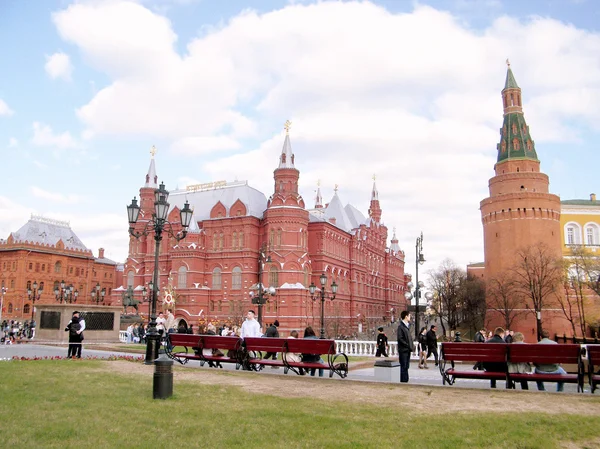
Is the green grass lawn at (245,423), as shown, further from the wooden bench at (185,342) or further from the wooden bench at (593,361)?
the wooden bench at (185,342)

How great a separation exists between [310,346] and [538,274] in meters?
48.3

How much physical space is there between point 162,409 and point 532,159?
2528 inches

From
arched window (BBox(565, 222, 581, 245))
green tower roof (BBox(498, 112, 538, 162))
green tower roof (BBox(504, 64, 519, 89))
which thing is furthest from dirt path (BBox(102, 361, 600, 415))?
arched window (BBox(565, 222, 581, 245))

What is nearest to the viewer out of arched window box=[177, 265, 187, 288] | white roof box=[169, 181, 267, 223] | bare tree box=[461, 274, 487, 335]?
arched window box=[177, 265, 187, 288]

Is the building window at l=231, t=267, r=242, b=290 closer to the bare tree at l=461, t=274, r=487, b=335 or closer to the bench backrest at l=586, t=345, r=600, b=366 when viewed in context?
the bare tree at l=461, t=274, r=487, b=335

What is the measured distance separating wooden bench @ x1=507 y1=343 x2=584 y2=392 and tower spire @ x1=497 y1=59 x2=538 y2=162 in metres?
58.1

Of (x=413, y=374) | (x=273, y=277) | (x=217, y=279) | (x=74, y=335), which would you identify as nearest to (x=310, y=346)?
(x=413, y=374)

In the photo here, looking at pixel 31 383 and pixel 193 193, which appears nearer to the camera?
pixel 31 383

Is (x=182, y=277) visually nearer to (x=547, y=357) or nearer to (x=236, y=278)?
(x=236, y=278)

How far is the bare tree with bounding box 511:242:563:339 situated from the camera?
179ft

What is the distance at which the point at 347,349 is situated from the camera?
2736 cm

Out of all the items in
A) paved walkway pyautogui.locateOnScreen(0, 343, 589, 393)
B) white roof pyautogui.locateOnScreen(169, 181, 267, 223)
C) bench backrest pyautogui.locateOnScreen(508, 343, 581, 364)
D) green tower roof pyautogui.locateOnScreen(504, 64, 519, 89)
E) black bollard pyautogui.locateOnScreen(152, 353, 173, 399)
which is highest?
green tower roof pyautogui.locateOnScreen(504, 64, 519, 89)

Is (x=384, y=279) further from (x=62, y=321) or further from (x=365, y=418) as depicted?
(x=365, y=418)

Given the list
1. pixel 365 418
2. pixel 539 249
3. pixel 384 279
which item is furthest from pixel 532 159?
pixel 365 418
